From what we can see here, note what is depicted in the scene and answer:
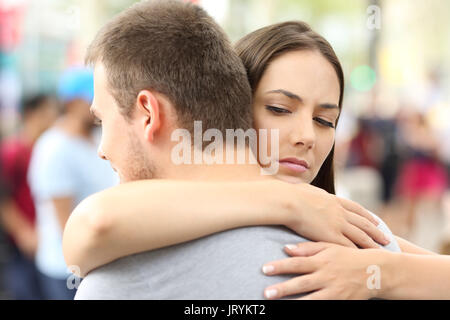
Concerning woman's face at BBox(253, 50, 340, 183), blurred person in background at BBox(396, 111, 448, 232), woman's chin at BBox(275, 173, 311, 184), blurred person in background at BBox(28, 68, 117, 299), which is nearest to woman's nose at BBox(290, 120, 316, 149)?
woman's face at BBox(253, 50, 340, 183)

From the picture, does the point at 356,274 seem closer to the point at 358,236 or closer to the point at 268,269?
the point at 358,236

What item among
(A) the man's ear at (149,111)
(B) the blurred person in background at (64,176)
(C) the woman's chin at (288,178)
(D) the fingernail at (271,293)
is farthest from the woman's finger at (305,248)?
(B) the blurred person in background at (64,176)

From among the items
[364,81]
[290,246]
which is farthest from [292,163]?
[364,81]

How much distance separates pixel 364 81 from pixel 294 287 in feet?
54.0

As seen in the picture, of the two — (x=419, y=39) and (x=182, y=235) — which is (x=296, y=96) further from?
(x=419, y=39)

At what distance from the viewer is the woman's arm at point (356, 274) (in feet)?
4.50

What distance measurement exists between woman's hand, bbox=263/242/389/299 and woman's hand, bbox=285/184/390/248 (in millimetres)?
40

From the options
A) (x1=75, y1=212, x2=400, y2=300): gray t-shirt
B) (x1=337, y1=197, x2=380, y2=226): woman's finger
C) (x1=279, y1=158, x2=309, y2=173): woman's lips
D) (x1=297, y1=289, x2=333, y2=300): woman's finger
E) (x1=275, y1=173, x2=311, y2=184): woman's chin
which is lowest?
(x1=297, y1=289, x2=333, y2=300): woman's finger

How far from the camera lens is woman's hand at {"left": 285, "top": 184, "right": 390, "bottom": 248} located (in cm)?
146

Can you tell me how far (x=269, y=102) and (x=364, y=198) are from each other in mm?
6938

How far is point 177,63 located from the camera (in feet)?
4.82

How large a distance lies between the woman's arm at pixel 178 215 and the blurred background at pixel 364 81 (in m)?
0.58

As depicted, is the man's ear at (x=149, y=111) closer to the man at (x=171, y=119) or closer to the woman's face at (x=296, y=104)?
the man at (x=171, y=119)

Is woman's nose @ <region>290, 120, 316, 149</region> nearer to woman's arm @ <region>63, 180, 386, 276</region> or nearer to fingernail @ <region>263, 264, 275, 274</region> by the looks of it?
woman's arm @ <region>63, 180, 386, 276</region>
